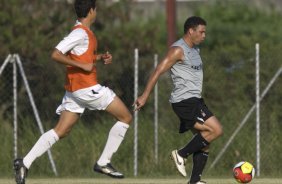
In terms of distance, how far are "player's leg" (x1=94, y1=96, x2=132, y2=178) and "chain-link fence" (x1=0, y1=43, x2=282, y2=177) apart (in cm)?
471

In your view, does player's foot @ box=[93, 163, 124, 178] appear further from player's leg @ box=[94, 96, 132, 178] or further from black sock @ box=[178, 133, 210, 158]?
black sock @ box=[178, 133, 210, 158]

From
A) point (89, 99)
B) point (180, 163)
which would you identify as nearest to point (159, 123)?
point (180, 163)

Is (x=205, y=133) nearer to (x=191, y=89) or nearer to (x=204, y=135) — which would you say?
(x=204, y=135)

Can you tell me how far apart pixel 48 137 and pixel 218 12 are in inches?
812

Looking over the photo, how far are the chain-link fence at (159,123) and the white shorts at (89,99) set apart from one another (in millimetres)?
4837

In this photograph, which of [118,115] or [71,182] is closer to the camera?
[118,115]

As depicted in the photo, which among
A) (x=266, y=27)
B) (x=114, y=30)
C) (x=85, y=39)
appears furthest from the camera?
(x=266, y=27)

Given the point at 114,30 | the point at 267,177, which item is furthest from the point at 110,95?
the point at 114,30

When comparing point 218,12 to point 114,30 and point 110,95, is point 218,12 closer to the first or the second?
point 114,30

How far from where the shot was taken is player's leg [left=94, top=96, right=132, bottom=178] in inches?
495

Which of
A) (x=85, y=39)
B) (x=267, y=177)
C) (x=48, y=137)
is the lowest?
(x=267, y=177)

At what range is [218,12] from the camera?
108 feet

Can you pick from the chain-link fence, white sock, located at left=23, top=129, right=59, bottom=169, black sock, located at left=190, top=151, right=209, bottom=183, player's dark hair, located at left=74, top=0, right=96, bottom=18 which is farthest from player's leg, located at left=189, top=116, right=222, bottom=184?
the chain-link fence

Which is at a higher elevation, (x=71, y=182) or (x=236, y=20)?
(x=236, y=20)
